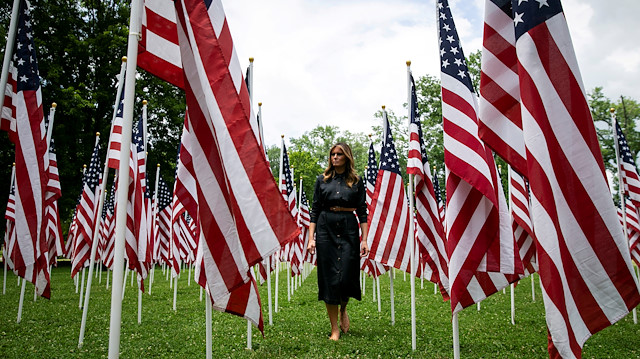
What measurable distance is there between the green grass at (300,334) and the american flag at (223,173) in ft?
8.80

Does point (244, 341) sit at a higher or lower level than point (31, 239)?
lower

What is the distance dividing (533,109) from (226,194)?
2147mm

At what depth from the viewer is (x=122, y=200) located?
2.66m

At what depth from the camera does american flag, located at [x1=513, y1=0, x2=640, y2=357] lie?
2.45 metres

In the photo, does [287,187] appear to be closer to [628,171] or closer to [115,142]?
[115,142]

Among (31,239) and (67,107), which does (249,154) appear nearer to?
(31,239)

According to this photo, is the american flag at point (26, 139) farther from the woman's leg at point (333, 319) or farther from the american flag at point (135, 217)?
the woman's leg at point (333, 319)

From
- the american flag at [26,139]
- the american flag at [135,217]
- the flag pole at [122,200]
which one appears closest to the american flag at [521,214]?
the american flag at [135,217]

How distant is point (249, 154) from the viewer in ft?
9.38

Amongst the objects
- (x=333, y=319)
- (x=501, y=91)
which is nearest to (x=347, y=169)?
(x=333, y=319)

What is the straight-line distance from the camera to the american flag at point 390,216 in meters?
7.02

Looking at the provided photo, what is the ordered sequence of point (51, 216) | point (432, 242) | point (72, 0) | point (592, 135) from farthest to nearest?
point (72, 0) < point (51, 216) < point (432, 242) < point (592, 135)

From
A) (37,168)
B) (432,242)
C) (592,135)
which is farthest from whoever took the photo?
(432,242)

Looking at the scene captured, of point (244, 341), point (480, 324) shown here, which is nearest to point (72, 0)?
point (244, 341)
